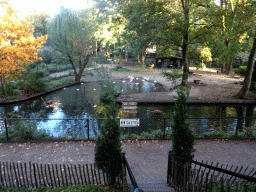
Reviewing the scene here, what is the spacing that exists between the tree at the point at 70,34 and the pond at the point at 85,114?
6085 mm

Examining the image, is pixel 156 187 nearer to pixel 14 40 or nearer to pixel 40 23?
pixel 14 40

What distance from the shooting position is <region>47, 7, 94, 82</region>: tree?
85.1 feet

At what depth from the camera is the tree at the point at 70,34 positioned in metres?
26.0

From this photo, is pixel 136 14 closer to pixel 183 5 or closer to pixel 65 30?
pixel 183 5

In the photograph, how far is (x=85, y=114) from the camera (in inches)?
600

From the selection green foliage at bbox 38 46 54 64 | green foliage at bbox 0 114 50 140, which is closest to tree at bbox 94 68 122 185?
green foliage at bbox 0 114 50 140

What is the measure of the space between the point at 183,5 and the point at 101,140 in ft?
63.7

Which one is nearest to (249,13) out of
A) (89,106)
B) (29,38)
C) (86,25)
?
(89,106)

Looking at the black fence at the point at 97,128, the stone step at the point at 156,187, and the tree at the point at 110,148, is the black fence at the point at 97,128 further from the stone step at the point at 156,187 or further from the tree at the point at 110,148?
the tree at the point at 110,148

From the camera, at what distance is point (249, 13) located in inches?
590

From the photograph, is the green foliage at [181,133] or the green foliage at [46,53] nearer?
the green foliage at [181,133]

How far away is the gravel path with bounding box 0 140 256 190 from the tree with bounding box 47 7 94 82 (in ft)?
64.6

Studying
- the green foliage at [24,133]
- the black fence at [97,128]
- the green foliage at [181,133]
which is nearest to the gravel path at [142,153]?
the green foliage at [24,133]

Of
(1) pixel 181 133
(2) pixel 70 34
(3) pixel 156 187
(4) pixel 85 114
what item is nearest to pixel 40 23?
(2) pixel 70 34
